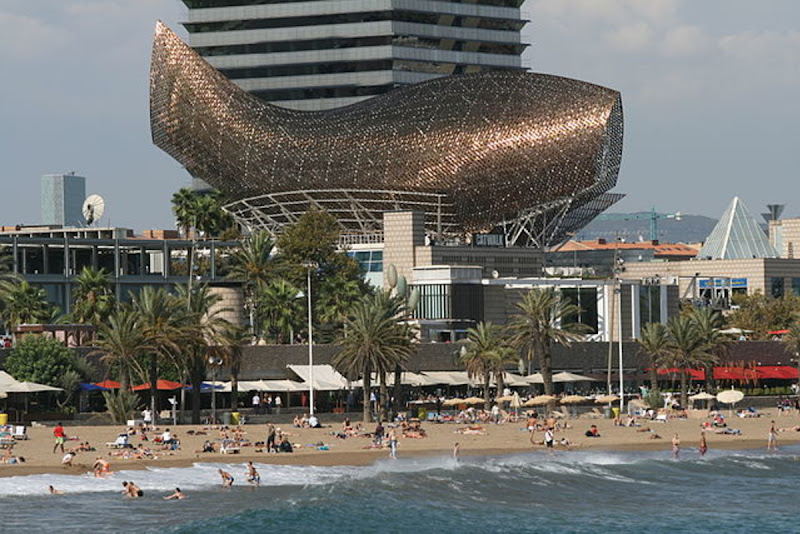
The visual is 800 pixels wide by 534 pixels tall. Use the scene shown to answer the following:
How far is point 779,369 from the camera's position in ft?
389

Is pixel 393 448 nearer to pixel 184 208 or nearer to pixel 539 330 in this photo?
pixel 539 330

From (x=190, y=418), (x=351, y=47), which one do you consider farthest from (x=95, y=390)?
(x=351, y=47)

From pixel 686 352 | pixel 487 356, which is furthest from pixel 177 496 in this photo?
pixel 686 352

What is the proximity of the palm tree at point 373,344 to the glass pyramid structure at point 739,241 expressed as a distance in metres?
74.7

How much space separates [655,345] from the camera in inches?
4242

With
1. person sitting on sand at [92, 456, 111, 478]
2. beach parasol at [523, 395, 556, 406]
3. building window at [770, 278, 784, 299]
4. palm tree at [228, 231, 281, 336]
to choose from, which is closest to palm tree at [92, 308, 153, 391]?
person sitting on sand at [92, 456, 111, 478]

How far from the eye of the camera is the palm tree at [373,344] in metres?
91.9

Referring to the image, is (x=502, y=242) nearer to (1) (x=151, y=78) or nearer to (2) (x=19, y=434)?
(1) (x=151, y=78)

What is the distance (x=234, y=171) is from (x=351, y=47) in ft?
161

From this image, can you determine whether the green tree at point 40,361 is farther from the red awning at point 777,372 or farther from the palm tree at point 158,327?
the red awning at point 777,372

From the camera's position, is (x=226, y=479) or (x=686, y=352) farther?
(x=686, y=352)

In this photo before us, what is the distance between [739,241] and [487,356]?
69470 millimetres

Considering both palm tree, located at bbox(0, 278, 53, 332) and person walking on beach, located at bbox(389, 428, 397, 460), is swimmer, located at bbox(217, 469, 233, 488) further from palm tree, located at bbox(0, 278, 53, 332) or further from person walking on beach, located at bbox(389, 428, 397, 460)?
palm tree, located at bbox(0, 278, 53, 332)

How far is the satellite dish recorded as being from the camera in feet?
519
